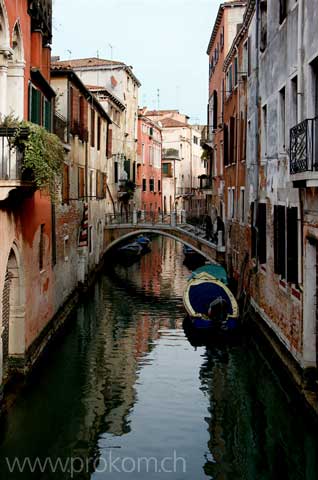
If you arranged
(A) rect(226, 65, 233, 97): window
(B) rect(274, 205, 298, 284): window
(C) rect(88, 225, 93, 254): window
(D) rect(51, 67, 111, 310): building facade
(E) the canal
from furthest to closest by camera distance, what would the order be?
1. (C) rect(88, 225, 93, 254): window
2. (A) rect(226, 65, 233, 97): window
3. (D) rect(51, 67, 111, 310): building facade
4. (B) rect(274, 205, 298, 284): window
5. (E) the canal

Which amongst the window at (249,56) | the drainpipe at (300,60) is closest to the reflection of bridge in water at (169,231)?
the window at (249,56)

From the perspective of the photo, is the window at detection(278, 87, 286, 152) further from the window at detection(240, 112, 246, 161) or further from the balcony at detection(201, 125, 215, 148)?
the balcony at detection(201, 125, 215, 148)

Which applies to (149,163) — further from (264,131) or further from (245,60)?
(264,131)

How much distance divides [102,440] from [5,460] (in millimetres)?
1397

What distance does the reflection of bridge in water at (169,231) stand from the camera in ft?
77.3

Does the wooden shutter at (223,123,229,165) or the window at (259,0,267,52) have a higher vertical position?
the window at (259,0,267,52)

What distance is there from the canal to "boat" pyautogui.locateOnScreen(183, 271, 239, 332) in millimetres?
644

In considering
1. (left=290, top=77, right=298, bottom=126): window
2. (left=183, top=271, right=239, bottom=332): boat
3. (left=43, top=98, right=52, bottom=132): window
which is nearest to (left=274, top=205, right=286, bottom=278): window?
(left=290, top=77, right=298, bottom=126): window

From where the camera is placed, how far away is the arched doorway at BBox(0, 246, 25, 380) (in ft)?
33.7

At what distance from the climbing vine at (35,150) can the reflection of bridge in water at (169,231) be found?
44.7 ft

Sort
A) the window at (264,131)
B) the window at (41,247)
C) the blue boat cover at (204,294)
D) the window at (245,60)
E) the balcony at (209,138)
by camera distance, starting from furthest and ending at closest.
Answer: the balcony at (209,138), the window at (245,60), the blue boat cover at (204,294), the window at (264,131), the window at (41,247)

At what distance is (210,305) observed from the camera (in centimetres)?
1514

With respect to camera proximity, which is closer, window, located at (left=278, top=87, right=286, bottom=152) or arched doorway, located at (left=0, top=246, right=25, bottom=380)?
arched doorway, located at (left=0, top=246, right=25, bottom=380)

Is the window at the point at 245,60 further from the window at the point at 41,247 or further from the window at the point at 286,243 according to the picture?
the window at the point at 41,247
